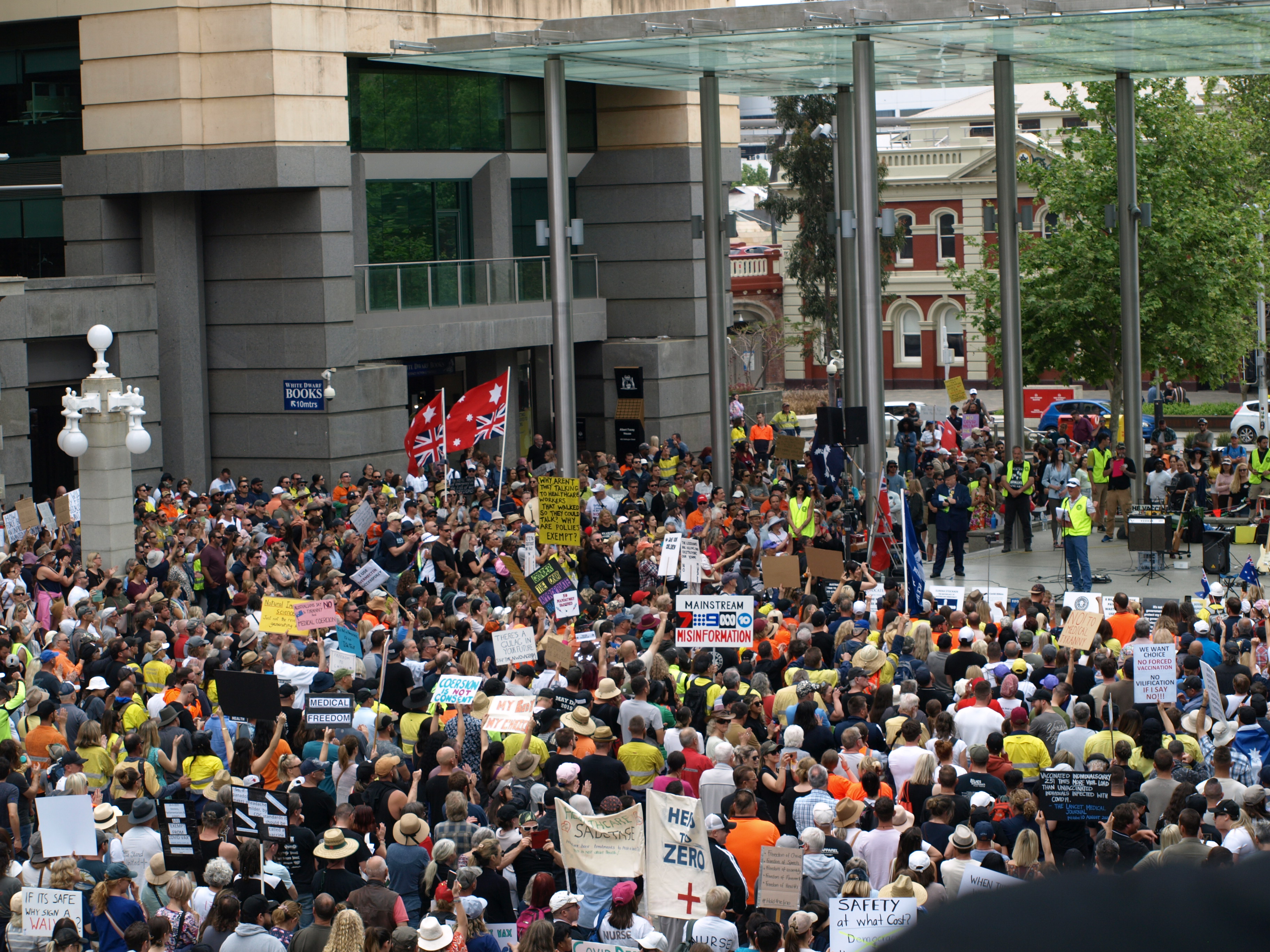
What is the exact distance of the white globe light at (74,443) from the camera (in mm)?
22078

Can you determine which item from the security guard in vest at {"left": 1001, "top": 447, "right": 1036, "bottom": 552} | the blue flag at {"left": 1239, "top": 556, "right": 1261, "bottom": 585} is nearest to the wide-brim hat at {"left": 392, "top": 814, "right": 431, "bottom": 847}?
the blue flag at {"left": 1239, "top": 556, "right": 1261, "bottom": 585}

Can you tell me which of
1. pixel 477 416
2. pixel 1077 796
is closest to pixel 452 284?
pixel 477 416

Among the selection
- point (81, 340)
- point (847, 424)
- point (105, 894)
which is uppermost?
point (81, 340)

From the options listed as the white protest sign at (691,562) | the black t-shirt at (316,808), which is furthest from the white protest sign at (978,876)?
the white protest sign at (691,562)

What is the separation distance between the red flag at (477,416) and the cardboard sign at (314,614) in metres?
12.4

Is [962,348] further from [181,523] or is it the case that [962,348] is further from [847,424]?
[181,523]

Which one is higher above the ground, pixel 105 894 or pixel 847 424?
pixel 847 424

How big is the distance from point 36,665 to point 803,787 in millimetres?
8336

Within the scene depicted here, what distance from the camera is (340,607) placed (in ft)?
57.9

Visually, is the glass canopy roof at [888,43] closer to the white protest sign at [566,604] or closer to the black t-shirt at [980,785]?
the white protest sign at [566,604]

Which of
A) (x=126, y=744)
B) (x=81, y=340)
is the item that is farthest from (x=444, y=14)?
(x=126, y=744)

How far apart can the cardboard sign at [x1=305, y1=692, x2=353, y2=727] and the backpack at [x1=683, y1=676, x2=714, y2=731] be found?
2649 mm

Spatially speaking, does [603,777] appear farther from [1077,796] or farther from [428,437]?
[428,437]

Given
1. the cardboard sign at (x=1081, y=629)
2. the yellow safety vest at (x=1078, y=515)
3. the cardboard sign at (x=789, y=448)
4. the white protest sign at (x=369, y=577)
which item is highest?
the cardboard sign at (x=789, y=448)
